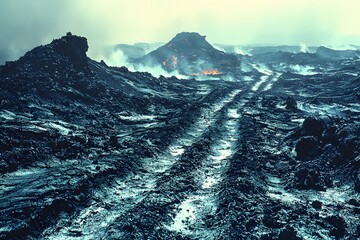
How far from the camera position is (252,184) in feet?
36.3

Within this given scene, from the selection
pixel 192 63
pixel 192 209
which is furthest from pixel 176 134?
pixel 192 63

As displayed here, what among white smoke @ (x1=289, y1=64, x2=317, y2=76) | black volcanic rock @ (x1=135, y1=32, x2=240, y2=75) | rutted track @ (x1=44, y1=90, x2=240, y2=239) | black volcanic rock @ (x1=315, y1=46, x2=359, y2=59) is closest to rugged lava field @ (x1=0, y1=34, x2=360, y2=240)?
rutted track @ (x1=44, y1=90, x2=240, y2=239)

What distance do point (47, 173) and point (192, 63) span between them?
56.8 metres

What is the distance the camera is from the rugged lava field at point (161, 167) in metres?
8.30

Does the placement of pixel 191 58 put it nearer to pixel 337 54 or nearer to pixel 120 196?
pixel 337 54

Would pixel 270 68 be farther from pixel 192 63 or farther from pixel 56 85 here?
pixel 56 85

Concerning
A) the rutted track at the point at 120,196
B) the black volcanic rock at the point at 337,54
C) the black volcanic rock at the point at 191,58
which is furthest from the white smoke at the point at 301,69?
the rutted track at the point at 120,196

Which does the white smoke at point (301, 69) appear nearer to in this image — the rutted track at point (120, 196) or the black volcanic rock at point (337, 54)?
the black volcanic rock at point (337, 54)

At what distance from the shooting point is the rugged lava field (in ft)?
27.2

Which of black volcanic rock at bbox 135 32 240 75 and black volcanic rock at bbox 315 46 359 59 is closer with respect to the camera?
black volcanic rock at bbox 135 32 240 75

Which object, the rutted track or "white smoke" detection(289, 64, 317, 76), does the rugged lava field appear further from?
"white smoke" detection(289, 64, 317, 76)

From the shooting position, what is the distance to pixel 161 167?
1290cm

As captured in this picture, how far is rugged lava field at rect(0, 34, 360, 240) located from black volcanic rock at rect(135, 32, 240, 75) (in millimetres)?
36637

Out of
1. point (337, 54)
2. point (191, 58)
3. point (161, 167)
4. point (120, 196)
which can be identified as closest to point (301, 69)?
point (191, 58)
